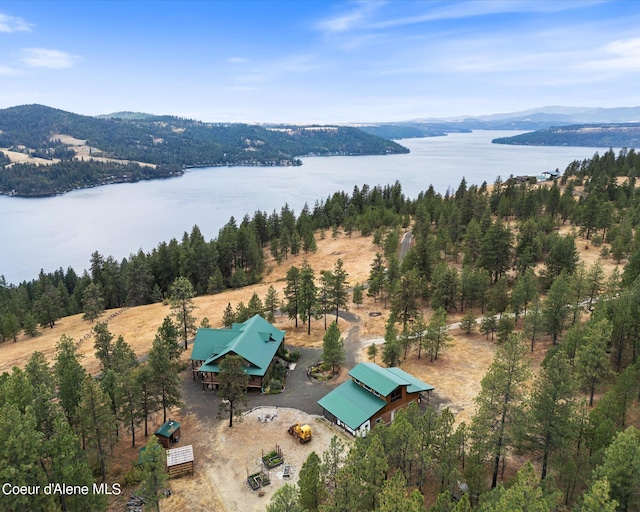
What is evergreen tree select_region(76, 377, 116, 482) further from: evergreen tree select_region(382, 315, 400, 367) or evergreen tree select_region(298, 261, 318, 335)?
evergreen tree select_region(298, 261, 318, 335)

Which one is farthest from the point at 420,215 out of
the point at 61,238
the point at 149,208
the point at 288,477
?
the point at 149,208

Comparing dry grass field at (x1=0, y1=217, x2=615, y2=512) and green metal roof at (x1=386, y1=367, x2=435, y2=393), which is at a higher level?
green metal roof at (x1=386, y1=367, x2=435, y2=393)

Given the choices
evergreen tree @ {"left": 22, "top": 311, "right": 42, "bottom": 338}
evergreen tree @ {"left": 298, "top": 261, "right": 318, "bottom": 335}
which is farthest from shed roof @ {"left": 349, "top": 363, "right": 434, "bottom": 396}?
evergreen tree @ {"left": 22, "top": 311, "right": 42, "bottom": 338}

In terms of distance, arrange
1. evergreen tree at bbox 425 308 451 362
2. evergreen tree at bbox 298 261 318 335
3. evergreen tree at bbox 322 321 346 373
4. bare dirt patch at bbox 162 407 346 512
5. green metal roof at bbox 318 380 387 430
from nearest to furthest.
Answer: bare dirt patch at bbox 162 407 346 512, green metal roof at bbox 318 380 387 430, evergreen tree at bbox 322 321 346 373, evergreen tree at bbox 425 308 451 362, evergreen tree at bbox 298 261 318 335

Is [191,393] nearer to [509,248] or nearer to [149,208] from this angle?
[509,248]

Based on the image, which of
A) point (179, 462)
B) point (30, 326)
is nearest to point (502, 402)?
point (179, 462)

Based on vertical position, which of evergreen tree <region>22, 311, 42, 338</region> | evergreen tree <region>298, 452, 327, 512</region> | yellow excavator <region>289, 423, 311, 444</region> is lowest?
evergreen tree <region>22, 311, 42, 338</region>

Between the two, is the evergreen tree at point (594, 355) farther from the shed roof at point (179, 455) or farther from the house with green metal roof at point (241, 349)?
the shed roof at point (179, 455)
